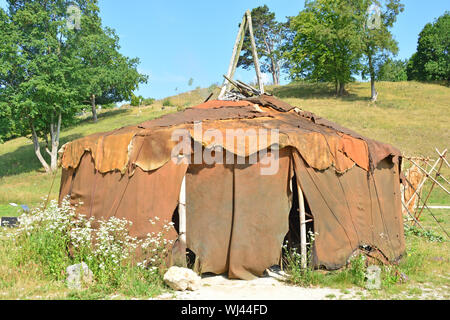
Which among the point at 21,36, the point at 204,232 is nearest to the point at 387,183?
the point at 204,232

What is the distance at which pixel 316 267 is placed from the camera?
5.80m

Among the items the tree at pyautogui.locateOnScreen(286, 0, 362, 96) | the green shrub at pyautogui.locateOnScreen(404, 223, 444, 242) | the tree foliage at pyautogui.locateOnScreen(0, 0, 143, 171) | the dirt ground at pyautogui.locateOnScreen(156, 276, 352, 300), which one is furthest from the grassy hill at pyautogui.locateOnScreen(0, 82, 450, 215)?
the green shrub at pyautogui.locateOnScreen(404, 223, 444, 242)

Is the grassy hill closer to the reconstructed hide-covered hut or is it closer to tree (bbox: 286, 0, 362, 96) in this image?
tree (bbox: 286, 0, 362, 96)

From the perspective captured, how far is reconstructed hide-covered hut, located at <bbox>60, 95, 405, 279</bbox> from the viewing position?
567cm

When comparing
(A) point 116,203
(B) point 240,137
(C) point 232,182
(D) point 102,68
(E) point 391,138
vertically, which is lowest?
(A) point 116,203

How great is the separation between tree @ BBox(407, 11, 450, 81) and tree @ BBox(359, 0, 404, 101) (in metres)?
12.0

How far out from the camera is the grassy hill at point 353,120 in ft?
68.5

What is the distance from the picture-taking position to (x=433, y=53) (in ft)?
137

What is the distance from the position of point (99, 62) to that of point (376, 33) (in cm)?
2321

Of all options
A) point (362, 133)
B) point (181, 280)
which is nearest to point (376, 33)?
point (362, 133)

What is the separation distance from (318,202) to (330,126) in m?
1.92

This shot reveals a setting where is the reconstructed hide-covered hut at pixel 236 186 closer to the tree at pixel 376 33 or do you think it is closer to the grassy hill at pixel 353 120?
the grassy hill at pixel 353 120

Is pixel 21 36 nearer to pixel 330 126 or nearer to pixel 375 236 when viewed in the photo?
pixel 330 126
